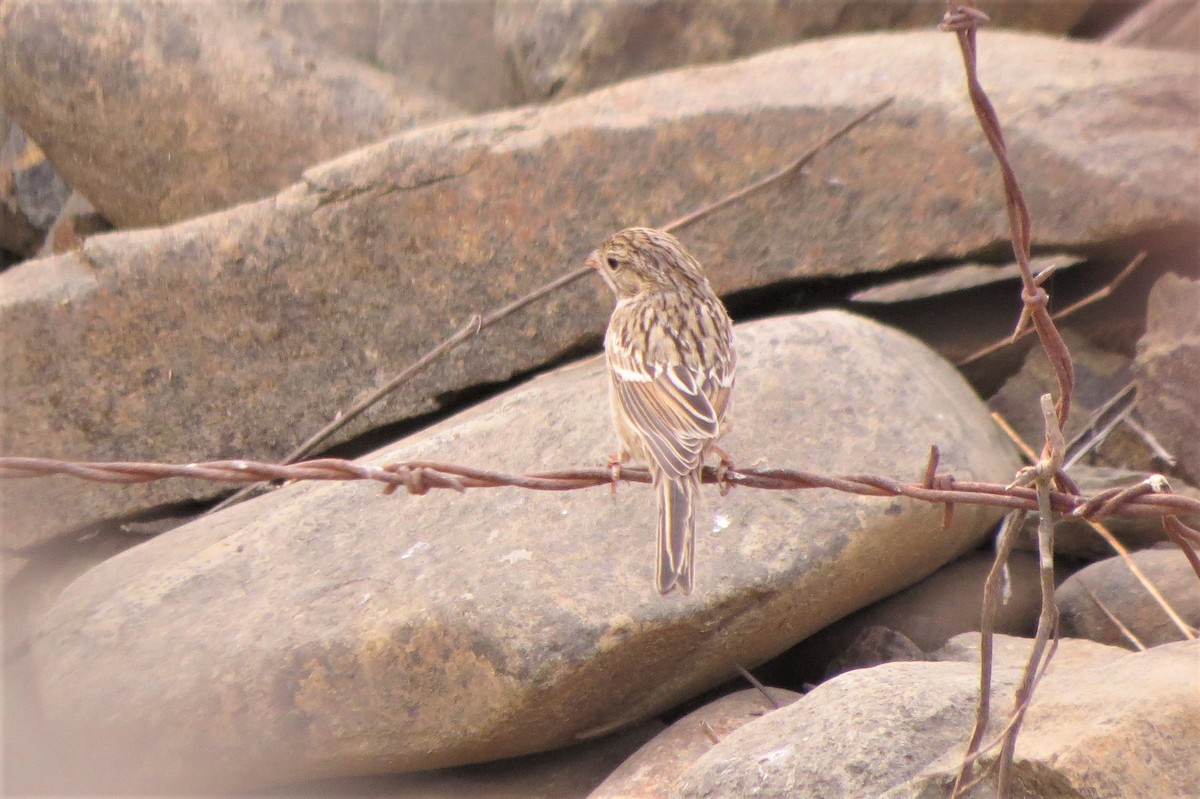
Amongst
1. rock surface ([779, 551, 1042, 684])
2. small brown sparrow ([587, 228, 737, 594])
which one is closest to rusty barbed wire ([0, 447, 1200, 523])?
small brown sparrow ([587, 228, 737, 594])

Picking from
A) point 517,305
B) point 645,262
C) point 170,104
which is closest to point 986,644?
point 645,262

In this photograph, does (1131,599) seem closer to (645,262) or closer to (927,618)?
(927,618)

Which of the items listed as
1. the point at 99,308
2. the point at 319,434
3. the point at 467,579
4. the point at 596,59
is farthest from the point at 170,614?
the point at 596,59

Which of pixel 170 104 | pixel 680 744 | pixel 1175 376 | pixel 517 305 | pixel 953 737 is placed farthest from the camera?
pixel 170 104

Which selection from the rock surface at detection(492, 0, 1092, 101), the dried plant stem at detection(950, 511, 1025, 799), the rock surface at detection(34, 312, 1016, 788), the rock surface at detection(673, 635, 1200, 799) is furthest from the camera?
the rock surface at detection(492, 0, 1092, 101)

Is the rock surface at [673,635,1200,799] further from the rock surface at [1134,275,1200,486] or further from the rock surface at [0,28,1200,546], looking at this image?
the rock surface at [0,28,1200,546]

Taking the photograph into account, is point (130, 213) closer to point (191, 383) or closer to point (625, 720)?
point (191, 383)

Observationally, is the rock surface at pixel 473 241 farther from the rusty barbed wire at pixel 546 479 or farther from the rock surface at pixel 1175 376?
the rusty barbed wire at pixel 546 479
